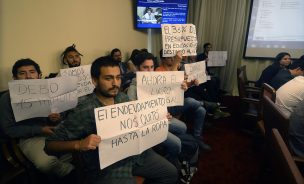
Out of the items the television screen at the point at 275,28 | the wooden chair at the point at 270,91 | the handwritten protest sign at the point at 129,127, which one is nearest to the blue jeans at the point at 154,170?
the handwritten protest sign at the point at 129,127

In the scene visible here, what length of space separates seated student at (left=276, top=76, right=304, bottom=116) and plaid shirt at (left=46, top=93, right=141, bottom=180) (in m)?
1.52

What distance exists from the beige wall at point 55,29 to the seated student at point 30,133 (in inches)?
14.3

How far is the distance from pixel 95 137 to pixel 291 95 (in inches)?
68.2

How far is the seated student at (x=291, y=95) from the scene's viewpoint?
6.42 feet

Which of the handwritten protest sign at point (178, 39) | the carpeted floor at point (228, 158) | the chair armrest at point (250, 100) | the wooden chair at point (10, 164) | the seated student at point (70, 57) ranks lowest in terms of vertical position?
the carpeted floor at point (228, 158)

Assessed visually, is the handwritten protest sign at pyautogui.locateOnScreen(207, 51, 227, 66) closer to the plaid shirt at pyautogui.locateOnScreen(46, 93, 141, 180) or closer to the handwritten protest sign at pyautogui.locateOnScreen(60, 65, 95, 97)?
the handwritten protest sign at pyautogui.locateOnScreen(60, 65, 95, 97)

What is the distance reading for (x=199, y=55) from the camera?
4668mm

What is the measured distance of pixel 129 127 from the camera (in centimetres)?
132

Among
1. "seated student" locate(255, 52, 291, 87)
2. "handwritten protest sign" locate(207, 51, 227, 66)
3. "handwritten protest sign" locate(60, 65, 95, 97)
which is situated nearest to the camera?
"handwritten protest sign" locate(60, 65, 95, 97)

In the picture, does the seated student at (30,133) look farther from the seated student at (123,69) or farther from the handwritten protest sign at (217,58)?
the handwritten protest sign at (217,58)

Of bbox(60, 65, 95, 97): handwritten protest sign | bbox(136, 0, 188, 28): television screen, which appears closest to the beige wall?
bbox(136, 0, 188, 28): television screen

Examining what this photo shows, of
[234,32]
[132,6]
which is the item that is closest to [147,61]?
[132,6]

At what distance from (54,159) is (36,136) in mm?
276

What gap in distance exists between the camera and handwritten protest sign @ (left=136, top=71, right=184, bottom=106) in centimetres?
182
